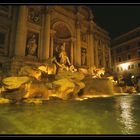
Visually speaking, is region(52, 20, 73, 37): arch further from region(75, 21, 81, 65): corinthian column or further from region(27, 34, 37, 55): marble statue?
region(27, 34, 37, 55): marble statue

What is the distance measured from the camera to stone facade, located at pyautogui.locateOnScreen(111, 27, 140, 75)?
130 ft

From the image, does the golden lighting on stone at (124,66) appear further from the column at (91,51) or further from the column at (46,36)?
the column at (46,36)

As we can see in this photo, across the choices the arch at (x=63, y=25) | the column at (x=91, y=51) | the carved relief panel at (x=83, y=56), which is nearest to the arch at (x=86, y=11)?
the column at (x=91, y=51)

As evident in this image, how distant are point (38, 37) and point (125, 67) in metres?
29.3

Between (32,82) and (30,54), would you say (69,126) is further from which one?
(30,54)

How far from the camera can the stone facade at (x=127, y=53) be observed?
39.7 meters

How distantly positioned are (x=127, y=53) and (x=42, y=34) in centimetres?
2859

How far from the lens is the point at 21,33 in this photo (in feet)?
62.7

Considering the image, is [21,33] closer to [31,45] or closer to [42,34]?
[31,45]

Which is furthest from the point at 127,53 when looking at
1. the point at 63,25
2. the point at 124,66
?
the point at 63,25

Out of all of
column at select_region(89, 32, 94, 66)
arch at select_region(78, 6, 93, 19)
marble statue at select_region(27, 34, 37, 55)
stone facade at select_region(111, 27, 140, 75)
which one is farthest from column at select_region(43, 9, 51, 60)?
stone facade at select_region(111, 27, 140, 75)

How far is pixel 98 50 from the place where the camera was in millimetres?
33938

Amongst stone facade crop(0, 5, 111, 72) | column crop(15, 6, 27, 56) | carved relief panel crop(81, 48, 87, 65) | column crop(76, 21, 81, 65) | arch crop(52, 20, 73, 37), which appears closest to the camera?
column crop(15, 6, 27, 56)
